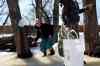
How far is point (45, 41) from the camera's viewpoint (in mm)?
8781

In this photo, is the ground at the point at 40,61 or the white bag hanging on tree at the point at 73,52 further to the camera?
the ground at the point at 40,61

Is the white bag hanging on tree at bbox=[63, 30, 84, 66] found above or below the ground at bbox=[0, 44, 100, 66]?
above

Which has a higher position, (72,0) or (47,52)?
(72,0)

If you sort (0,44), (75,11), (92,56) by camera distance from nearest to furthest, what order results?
(75,11)
(92,56)
(0,44)

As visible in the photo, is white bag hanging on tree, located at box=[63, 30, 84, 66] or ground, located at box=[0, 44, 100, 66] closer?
white bag hanging on tree, located at box=[63, 30, 84, 66]

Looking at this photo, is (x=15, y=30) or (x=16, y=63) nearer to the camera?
(x=16, y=63)

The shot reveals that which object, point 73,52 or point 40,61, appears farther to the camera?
point 40,61

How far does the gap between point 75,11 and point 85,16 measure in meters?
0.82

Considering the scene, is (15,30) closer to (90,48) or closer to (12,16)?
(12,16)

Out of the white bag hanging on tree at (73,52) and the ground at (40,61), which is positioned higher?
the white bag hanging on tree at (73,52)

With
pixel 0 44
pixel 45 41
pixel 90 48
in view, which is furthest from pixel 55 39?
pixel 0 44

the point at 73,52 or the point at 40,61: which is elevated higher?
the point at 73,52

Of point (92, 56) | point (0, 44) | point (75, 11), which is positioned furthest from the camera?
point (0, 44)

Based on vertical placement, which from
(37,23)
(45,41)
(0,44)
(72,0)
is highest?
(72,0)
